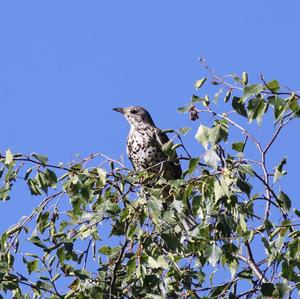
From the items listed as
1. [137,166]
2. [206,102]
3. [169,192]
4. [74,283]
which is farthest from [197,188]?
[137,166]

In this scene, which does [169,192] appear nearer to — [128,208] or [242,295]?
[128,208]

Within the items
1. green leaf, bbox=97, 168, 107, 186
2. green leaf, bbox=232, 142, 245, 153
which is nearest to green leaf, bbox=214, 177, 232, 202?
green leaf, bbox=232, 142, 245, 153

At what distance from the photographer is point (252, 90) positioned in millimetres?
4348

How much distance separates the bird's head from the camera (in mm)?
8535

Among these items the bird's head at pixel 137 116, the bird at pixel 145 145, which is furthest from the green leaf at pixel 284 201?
the bird's head at pixel 137 116

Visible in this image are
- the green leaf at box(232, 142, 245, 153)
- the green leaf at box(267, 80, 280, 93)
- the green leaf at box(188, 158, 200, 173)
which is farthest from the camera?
the green leaf at box(232, 142, 245, 153)

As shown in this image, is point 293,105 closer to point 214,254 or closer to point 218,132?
point 218,132

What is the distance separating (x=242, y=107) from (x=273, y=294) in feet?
2.81

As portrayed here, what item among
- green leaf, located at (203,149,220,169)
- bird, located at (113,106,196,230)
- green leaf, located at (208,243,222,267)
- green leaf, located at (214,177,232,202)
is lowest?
green leaf, located at (208,243,222,267)

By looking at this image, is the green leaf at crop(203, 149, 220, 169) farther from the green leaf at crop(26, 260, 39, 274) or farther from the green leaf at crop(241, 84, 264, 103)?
the green leaf at crop(26, 260, 39, 274)

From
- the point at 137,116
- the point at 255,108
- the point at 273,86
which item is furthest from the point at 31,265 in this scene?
the point at 137,116

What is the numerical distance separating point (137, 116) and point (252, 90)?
434 centimetres

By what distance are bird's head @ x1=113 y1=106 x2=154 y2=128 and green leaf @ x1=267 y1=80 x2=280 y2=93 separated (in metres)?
4.16

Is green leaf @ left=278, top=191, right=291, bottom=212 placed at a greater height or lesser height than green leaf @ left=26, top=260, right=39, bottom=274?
lesser
